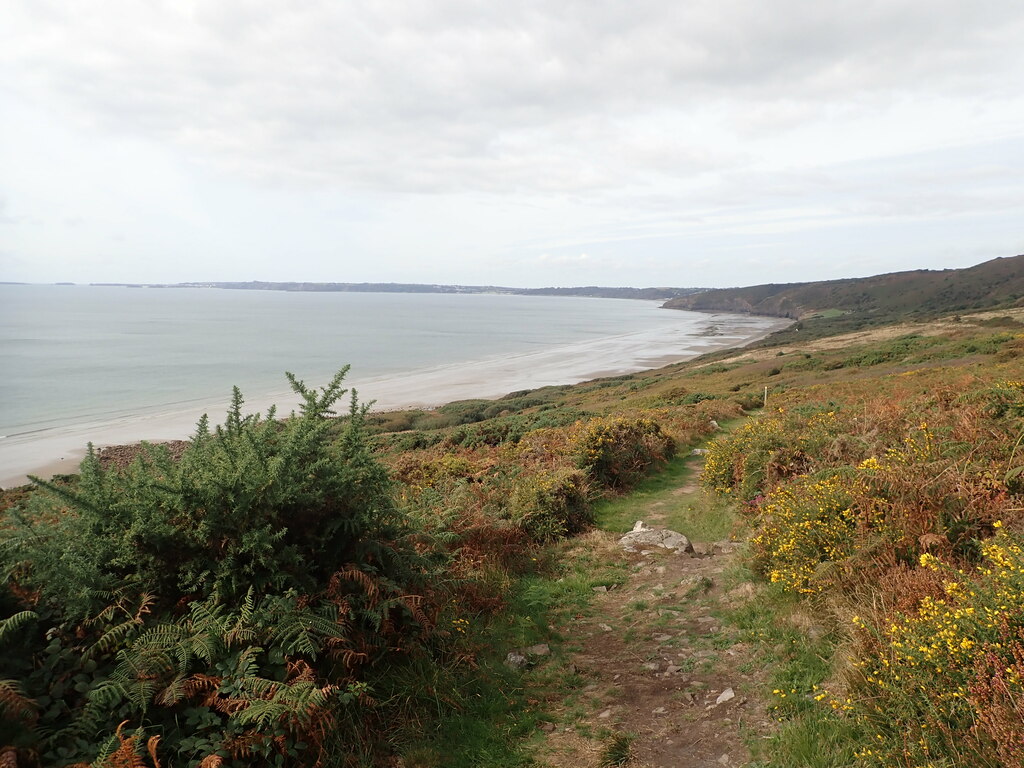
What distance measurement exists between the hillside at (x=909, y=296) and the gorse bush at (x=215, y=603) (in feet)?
377

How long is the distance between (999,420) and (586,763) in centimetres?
695

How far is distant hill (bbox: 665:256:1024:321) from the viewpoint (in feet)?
401

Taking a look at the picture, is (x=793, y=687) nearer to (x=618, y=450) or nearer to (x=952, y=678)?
(x=952, y=678)

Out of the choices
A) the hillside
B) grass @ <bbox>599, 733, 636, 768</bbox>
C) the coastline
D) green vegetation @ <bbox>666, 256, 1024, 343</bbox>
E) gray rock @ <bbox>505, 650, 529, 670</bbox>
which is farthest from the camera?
the hillside

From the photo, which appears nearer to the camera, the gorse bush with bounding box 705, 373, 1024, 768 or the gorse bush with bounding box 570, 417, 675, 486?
the gorse bush with bounding box 705, 373, 1024, 768

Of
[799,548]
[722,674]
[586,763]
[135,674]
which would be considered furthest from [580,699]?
[135,674]

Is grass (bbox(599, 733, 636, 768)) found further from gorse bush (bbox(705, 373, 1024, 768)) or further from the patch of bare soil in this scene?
gorse bush (bbox(705, 373, 1024, 768))

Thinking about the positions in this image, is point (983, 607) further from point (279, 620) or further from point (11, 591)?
point (11, 591)

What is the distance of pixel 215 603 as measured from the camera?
4.11 m

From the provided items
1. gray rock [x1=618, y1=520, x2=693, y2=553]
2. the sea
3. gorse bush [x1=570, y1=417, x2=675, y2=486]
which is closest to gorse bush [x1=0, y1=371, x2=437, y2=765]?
gray rock [x1=618, y1=520, x2=693, y2=553]

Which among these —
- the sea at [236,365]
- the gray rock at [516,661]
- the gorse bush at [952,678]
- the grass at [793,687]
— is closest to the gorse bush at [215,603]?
the gray rock at [516,661]

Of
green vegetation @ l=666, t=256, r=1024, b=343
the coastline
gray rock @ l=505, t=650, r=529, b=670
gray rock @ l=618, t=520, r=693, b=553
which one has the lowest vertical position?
the coastline

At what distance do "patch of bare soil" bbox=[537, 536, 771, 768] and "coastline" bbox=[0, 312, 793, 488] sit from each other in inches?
312

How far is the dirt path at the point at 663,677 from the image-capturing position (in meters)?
4.15
